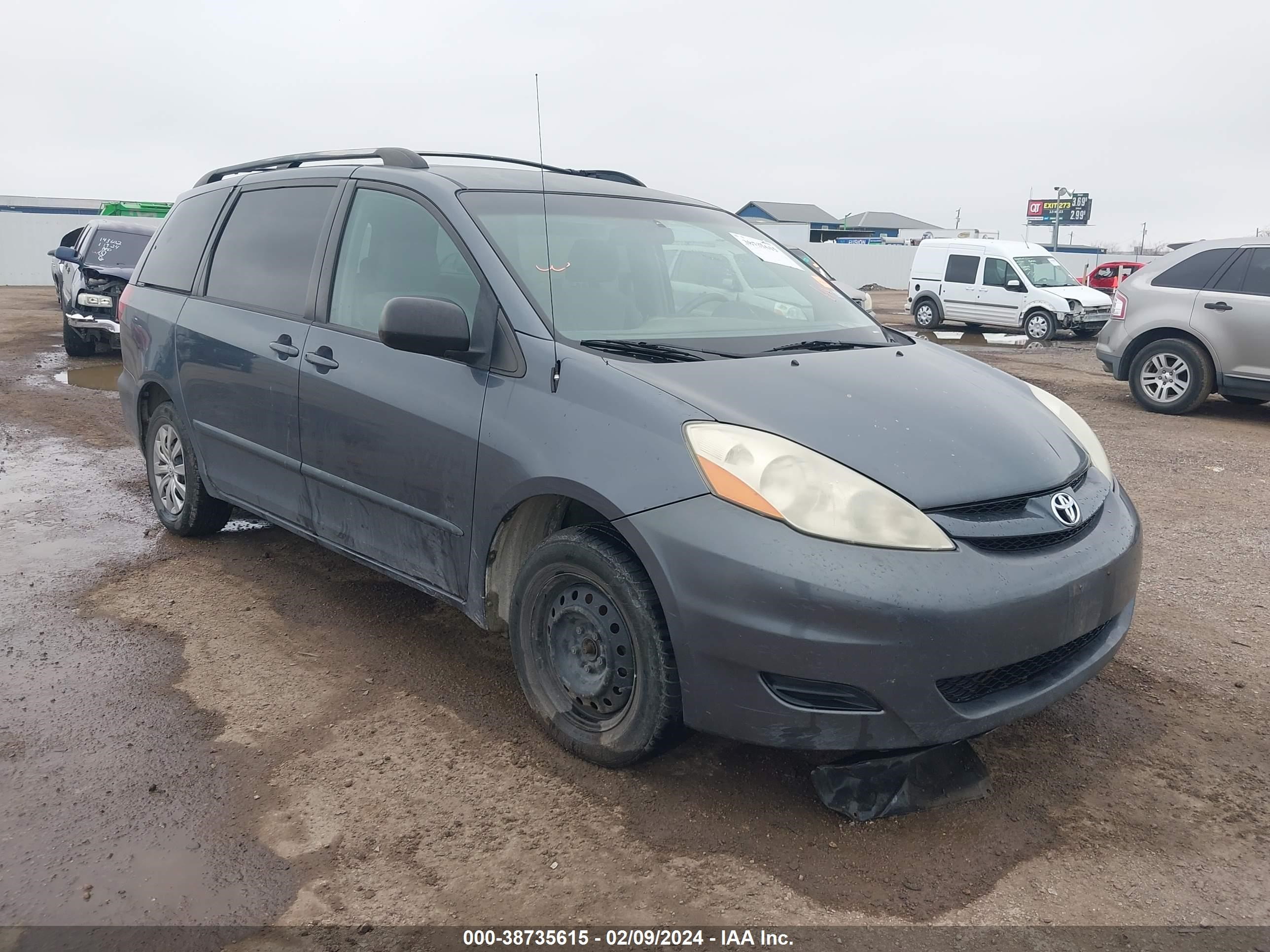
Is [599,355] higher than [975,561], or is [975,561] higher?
[599,355]

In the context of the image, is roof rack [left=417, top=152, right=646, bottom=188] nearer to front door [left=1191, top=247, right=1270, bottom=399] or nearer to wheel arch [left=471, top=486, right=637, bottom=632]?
wheel arch [left=471, top=486, right=637, bottom=632]

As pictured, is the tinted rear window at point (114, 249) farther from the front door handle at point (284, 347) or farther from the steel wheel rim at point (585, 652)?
the steel wheel rim at point (585, 652)

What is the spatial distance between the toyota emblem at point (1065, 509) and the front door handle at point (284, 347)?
283cm

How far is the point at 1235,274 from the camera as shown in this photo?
9297 millimetres

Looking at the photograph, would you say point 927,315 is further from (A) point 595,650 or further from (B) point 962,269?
(A) point 595,650

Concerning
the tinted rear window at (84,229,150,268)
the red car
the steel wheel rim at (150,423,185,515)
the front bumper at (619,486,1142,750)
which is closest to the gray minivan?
→ the front bumper at (619,486,1142,750)

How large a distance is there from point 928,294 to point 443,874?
20.4 metres

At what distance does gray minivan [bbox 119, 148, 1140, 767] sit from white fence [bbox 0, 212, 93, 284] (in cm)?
3374

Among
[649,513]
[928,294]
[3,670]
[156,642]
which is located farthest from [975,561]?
[928,294]

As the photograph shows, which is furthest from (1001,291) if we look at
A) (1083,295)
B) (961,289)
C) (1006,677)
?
(1006,677)

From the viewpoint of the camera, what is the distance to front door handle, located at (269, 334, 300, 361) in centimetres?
396

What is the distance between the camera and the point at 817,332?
364cm

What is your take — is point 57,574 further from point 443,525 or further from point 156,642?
point 443,525

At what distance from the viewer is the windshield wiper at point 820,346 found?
3.38m
